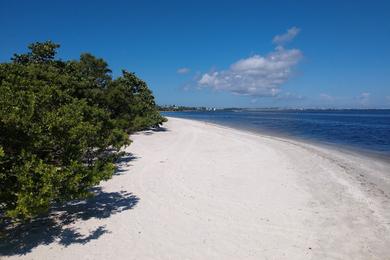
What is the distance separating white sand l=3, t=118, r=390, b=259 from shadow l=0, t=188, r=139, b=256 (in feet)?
0.58

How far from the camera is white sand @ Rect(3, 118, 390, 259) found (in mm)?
6770

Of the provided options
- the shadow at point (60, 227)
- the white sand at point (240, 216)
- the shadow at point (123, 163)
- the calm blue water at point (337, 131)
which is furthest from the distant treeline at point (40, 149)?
the calm blue water at point (337, 131)

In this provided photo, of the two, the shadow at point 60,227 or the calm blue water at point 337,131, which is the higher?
the shadow at point 60,227

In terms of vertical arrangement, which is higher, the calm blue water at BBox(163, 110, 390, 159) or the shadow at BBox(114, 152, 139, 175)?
the shadow at BBox(114, 152, 139, 175)

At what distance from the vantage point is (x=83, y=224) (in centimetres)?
803

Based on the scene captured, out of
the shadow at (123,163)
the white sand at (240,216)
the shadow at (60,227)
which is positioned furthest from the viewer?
the shadow at (123,163)

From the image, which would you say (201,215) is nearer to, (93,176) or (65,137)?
(93,176)

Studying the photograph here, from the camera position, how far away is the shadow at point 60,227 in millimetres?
6914

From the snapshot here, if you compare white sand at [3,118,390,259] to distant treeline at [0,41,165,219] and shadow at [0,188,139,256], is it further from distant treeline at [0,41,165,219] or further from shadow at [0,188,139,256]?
distant treeline at [0,41,165,219]

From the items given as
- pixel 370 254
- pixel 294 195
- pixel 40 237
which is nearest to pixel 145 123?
pixel 294 195

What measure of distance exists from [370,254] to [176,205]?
16.9 feet

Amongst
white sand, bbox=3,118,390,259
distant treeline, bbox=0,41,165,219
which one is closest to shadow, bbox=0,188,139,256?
white sand, bbox=3,118,390,259

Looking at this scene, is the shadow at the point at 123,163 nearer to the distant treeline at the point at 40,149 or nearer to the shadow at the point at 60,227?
the shadow at the point at 60,227

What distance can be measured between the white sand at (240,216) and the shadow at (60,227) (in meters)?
0.18
